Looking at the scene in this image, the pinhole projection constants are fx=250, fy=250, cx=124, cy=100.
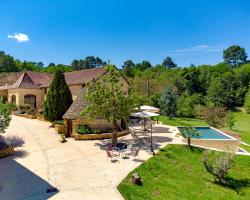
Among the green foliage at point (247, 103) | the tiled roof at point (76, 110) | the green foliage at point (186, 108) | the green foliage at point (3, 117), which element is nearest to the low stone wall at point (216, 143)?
the tiled roof at point (76, 110)

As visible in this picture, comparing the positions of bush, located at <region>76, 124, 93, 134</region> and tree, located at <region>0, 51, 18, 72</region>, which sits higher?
tree, located at <region>0, 51, 18, 72</region>

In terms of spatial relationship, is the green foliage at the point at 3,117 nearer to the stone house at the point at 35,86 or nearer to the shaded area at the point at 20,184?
the shaded area at the point at 20,184

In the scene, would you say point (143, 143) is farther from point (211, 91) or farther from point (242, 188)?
point (211, 91)

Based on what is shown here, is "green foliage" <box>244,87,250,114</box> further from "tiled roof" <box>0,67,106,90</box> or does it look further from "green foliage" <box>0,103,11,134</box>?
"green foliage" <box>0,103,11,134</box>

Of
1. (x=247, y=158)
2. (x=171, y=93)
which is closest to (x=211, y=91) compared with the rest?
(x=171, y=93)

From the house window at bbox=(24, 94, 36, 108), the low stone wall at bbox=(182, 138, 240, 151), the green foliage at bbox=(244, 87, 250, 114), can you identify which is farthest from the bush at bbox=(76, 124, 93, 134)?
the green foliage at bbox=(244, 87, 250, 114)

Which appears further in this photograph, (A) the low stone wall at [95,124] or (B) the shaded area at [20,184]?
(A) the low stone wall at [95,124]
